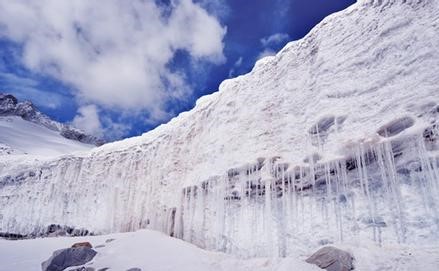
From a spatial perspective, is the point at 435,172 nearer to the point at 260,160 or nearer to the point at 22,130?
the point at 260,160

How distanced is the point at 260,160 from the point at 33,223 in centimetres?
1894

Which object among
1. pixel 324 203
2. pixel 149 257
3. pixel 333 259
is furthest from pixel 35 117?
pixel 333 259

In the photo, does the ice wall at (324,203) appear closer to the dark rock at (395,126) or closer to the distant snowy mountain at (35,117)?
the dark rock at (395,126)

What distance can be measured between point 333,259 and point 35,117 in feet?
190

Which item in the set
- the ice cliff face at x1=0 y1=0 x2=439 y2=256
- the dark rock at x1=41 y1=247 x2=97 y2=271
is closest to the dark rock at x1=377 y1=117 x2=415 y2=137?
the ice cliff face at x1=0 y1=0 x2=439 y2=256

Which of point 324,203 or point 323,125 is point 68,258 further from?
point 323,125

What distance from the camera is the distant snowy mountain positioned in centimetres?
5338

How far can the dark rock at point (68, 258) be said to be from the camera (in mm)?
12828

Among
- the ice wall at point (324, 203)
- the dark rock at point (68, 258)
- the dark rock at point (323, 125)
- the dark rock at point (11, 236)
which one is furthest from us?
the dark rock at point (11, 236)

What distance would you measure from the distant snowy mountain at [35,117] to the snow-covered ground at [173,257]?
37.1 m

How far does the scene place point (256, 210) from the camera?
12.5 meters

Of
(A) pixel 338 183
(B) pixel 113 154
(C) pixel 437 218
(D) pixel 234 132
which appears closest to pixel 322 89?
(A) pixel 338 183

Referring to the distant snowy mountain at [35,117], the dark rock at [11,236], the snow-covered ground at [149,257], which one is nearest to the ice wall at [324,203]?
the snow-covered ground at [149,257]

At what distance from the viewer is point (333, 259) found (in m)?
8.81
